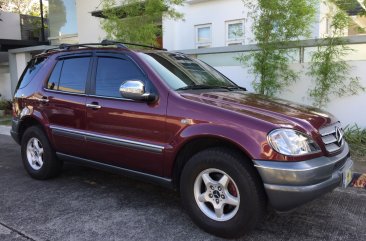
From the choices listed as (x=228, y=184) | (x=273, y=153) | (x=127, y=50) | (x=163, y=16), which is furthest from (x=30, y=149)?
(x=163, y=16)

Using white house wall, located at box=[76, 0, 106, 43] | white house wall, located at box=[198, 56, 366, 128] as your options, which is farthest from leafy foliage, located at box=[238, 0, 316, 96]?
white house wall, located at box=[76, 0, 106, 43]

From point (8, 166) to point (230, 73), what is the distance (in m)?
4.66

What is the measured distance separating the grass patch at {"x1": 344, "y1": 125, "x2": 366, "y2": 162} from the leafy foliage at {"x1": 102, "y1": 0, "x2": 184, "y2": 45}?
14.6ft

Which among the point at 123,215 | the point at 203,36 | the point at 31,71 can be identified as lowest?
the point at 123,215

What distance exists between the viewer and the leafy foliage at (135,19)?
7.98m

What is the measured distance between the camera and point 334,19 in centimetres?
634

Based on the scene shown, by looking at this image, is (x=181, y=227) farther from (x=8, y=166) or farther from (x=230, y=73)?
(x=230, y=73)

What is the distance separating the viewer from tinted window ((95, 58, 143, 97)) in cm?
406

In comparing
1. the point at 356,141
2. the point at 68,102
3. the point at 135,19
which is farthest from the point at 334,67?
the point at 68,102

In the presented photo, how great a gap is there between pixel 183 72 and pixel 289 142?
1.60 m

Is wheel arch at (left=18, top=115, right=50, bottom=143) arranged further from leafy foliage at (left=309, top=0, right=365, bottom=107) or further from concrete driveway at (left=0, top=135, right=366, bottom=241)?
leafy foliage at (left=309, top=0, right=365, bottom=107)

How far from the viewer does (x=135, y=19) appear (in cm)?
820

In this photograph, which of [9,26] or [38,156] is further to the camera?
[9,26]

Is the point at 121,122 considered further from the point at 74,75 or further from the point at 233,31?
the point at 233,31
